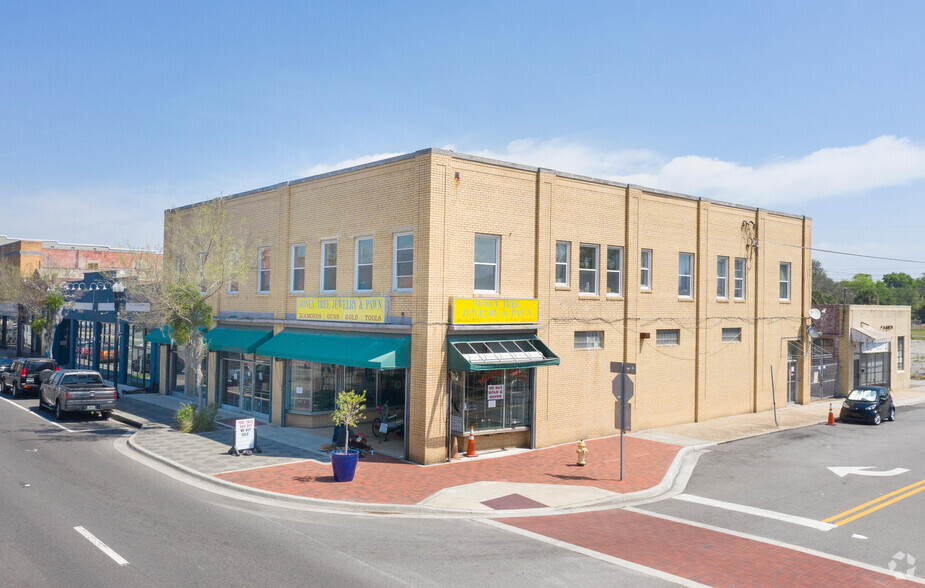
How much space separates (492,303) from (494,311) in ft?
0.81

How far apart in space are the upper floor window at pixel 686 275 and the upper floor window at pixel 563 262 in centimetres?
658

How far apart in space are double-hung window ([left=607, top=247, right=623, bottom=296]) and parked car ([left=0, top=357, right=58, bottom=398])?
1071 inches

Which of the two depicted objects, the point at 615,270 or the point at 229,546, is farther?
the point at 615,270

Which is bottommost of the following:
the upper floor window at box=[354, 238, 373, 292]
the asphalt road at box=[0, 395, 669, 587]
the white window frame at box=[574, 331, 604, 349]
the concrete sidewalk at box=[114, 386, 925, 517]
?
the concrete sidewalk at box=[114, 386, 925, 517]

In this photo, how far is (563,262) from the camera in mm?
21156

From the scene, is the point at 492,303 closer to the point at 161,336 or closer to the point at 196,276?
the point at 196,276

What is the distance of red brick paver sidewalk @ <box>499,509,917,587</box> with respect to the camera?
33.2 ft

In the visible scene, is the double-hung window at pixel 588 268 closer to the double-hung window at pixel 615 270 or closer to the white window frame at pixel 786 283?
the double-hung window at pixel 615 270

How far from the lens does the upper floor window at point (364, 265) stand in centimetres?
2023

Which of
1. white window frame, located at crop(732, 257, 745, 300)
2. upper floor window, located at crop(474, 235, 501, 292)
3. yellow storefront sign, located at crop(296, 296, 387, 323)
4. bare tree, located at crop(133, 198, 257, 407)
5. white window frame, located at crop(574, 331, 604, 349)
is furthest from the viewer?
white window frame, located at crop(732, 257, 745, 300)

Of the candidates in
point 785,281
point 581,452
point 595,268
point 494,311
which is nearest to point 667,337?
point 595,268

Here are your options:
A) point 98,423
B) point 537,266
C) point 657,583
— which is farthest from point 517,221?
point 98,423

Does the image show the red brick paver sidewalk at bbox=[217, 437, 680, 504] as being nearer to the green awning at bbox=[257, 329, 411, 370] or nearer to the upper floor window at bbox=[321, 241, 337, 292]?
the green awning at bbox=[257, 329, 411, 370]

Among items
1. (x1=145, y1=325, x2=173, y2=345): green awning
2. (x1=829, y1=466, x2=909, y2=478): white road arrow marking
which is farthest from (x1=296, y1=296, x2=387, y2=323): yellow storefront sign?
(x1=829, y1=466, x2=909, y2=478): white road arrow marking
